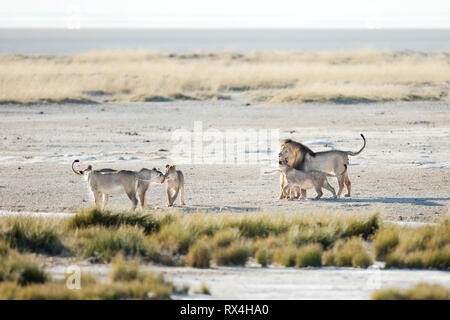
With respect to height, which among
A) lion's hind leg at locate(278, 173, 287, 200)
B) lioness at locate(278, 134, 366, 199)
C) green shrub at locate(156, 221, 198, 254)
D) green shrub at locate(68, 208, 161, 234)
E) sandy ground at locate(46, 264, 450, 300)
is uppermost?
lioness at locate(278, 134, 366, 199)

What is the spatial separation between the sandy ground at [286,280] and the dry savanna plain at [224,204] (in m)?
0.03

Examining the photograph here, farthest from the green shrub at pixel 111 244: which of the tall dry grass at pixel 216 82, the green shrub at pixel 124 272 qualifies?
the tall dry grass at pixel 216 82

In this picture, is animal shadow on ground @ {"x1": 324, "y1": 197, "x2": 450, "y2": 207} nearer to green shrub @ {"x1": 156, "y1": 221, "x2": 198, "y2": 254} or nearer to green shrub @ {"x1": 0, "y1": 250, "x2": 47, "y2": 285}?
green shrub @ {"x1": 156, "y1": 221, "x2": 198, "y2": 254}

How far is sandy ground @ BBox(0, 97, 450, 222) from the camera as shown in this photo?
1486 cm

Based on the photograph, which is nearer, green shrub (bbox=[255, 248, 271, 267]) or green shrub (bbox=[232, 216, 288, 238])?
green shrub (bbox=[255, 248, 271, 267])

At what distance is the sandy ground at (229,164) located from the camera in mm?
14859

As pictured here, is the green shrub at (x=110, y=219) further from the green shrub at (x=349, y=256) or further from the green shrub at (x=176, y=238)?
the green shrub at (x=349, y=256)

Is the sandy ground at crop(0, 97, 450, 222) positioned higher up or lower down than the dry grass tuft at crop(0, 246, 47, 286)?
higher up

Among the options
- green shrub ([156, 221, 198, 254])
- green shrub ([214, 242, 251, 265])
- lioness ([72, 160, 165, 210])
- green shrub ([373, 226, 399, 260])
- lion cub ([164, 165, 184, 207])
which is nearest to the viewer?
green shrub ([214, 242, 251, 265])

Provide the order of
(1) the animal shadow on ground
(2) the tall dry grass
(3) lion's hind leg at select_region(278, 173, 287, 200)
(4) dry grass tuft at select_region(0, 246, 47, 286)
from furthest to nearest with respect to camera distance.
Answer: (2) the tall dry grass, (3) lion's hind leg at select_region(278, 173, 287, 200), (1) the animal shadow on ground, (4) dry grass tuft at select_region(0, 246, 47, 286)

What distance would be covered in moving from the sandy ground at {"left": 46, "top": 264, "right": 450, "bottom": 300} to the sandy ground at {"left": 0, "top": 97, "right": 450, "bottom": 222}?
364 centimetres

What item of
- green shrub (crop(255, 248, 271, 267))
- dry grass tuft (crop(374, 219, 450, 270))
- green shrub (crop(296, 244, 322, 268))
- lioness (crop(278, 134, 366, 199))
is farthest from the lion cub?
green shrub (crop(296, 244, 322, 268))
